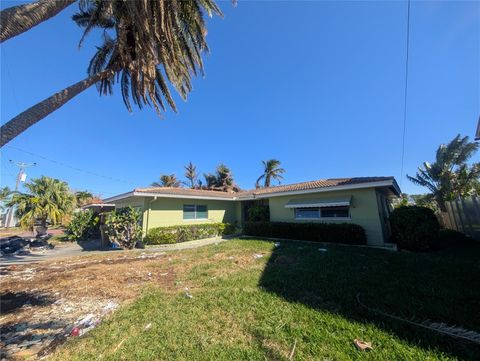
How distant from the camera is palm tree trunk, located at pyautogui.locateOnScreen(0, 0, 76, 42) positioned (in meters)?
3.66

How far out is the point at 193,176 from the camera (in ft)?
129

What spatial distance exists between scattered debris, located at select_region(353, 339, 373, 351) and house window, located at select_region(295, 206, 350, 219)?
9.69 m

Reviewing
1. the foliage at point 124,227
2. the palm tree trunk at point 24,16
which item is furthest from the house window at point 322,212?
the palm tree trunk at point 24,16

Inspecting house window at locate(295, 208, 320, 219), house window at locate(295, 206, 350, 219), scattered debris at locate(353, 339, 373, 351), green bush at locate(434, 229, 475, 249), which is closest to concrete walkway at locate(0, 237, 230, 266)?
house window at locate(295, 208, 320, 219)

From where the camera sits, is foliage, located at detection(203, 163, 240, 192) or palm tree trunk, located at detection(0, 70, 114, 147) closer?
palm tree trunk, located at detection(0, 70, 114, 147)

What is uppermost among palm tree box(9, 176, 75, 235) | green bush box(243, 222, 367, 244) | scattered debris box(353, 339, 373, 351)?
palm tree box(9, 176, 75, 235)

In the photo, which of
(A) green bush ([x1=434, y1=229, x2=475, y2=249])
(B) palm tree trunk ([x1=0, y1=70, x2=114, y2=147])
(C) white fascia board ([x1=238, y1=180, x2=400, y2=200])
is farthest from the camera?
(C) white fascia board ([x1=238, y1=180, x2=400, y2=200])

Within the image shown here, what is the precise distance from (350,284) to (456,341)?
230cm

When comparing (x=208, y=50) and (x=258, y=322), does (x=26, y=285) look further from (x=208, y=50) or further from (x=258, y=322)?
(x=208, y=50)

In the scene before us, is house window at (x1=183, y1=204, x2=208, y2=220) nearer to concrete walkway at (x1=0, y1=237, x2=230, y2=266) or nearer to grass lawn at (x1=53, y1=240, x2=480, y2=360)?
concrete walkway at (x1=0, y1=237, x2=230, y2=266)

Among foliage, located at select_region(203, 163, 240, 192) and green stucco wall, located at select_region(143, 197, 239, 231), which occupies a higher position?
foliage, located at select_region(203, 163, 240, 192)

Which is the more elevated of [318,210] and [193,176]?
[193,176]

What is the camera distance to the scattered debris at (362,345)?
292 centimetres

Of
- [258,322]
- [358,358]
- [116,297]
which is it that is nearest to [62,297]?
[116,297]
